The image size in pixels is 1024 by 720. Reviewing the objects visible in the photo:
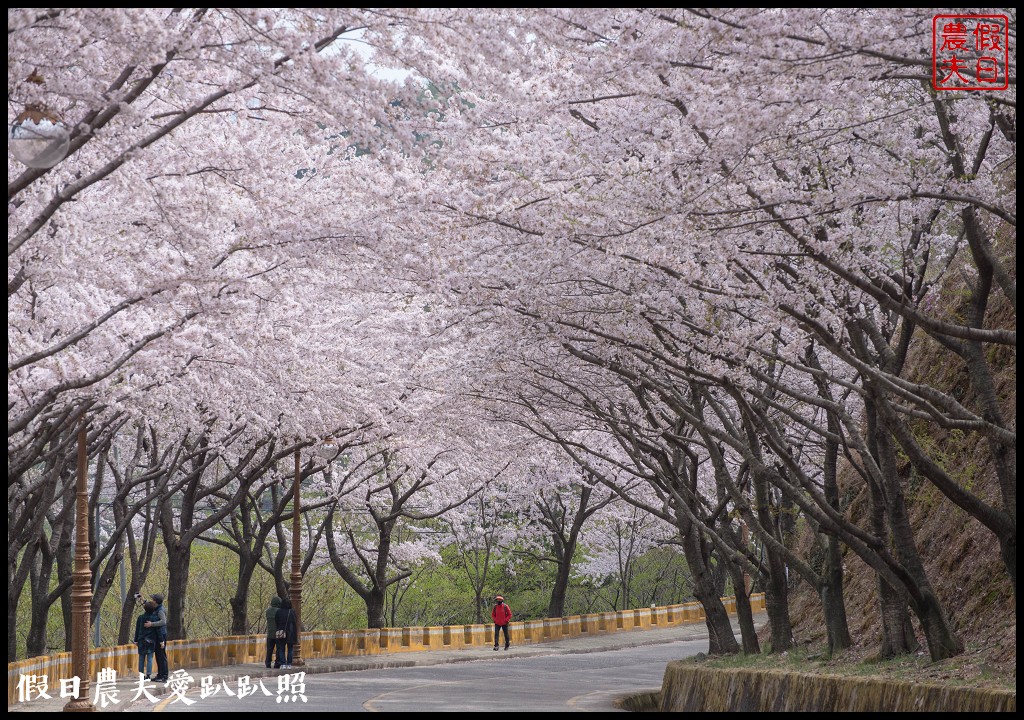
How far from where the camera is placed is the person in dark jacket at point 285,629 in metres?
27.4

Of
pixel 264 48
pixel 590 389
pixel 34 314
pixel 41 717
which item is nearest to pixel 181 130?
pixel 34 314

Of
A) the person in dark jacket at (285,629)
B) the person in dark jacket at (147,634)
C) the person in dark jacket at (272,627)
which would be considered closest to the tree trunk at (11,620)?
the person in dark jacket at (147,634)

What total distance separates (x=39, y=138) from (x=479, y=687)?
54.1 feet

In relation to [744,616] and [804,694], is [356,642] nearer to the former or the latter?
[744,616]

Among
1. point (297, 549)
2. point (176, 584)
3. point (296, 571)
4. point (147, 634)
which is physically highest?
point (297, 549)

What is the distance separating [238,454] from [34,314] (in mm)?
14137

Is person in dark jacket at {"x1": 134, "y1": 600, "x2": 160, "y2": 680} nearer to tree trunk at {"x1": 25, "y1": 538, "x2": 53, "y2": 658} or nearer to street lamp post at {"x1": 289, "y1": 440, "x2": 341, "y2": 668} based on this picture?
tree trunk at {"x1": 25, "y1": 538, "x2": 53, "y2": 658}

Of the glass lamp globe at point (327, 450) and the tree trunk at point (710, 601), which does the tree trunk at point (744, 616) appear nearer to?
the tree trunk at point (710, 601)

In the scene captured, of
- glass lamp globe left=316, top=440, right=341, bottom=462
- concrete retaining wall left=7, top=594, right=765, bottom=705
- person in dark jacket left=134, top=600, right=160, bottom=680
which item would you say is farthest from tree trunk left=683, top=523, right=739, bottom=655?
concrete retaining wall left=7, top=594, right=765, bottom=705

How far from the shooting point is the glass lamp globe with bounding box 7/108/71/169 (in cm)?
888

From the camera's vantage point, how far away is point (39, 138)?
894cm

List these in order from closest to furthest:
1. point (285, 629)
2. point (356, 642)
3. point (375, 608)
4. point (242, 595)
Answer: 1. point (285, 629)
2. point (242, 595)
3. point (356, 642)
4. point (375, 608)

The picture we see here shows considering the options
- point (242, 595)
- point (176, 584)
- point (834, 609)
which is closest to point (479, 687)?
point (834, 609)

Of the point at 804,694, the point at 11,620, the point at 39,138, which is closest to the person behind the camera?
the point at 39,138
